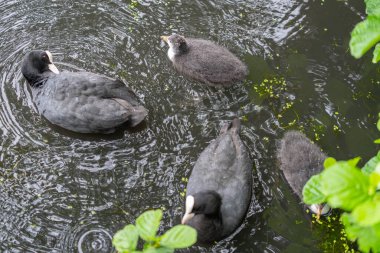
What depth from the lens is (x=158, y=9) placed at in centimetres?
703

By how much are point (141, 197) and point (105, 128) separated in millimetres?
929

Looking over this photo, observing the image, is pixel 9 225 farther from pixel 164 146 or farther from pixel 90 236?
pixel 164 146

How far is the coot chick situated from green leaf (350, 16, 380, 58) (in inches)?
151

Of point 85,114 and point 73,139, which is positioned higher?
point 85,114

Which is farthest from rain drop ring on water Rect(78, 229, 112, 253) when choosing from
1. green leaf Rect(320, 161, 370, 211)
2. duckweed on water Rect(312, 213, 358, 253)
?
green leaf Rect(320, 161, 370, 211)

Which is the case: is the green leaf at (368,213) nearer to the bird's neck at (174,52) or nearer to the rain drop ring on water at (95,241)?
the rain drop ring on water at (95,241)

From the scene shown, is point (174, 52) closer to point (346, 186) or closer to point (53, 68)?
point (53, 68)

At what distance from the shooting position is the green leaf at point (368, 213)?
1.73 metres

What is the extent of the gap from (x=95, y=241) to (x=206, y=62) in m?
2.54

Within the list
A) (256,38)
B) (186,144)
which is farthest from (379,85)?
(186,144)

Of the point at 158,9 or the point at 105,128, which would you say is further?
the point at 158,9

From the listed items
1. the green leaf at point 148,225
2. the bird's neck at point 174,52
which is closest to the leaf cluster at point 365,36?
the green leaf at point 148,225

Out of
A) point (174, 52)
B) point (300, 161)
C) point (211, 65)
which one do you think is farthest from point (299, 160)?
point (174, 52)

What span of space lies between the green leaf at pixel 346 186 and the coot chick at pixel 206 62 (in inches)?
163
